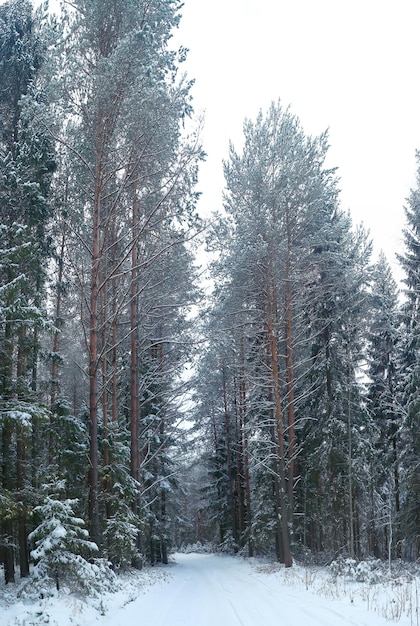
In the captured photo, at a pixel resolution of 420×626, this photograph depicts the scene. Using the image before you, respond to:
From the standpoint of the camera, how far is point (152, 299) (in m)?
16.8

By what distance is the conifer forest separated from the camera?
11.2 meters

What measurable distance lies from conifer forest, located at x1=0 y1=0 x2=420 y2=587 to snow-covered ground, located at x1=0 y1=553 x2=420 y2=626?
0.88 m

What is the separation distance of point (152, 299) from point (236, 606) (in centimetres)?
975

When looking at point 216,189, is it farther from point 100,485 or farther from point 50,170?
point 100,485

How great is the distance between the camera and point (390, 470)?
78.5ft

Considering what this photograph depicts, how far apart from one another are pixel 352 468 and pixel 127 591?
11038mm

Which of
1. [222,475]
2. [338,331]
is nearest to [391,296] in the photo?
[338,331]

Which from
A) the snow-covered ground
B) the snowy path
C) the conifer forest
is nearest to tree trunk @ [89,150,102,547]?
the conifer forest

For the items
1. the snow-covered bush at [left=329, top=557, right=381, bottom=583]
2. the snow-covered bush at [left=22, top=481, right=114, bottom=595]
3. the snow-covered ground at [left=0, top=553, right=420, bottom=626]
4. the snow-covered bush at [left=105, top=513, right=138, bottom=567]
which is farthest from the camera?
the snow-covered bush at [left=105, top=513, right=138, bottom=567]

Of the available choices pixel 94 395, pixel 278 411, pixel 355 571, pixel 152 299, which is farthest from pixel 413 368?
pixel 94 395

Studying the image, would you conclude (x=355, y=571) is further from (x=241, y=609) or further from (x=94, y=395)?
(x=94, y=395)

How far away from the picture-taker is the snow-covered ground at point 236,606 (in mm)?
7027

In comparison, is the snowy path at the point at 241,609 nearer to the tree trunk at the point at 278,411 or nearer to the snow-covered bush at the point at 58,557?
the snow-covered bush at the point at 58,557

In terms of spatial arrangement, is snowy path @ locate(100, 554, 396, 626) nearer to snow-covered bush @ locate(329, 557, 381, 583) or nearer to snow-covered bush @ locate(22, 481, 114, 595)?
snow-covered bush @ locate(22, 481, 114, 595)
